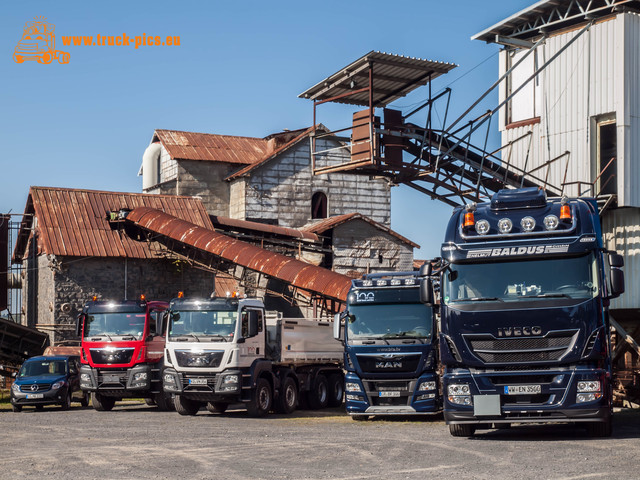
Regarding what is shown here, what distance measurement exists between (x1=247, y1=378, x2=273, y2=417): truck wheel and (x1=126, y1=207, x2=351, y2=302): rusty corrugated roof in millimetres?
6038

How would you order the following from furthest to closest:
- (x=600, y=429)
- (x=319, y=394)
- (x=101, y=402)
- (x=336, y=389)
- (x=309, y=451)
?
(x=336, y=389)
(x=319, y=394)
(x=101, y=402)
(x=600, y=429)
(x=309, y=451)

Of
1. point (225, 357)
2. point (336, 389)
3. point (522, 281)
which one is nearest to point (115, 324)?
point (225, 357)

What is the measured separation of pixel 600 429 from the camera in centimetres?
1475

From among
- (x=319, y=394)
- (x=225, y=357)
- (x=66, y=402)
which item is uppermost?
(x=225, y=357)

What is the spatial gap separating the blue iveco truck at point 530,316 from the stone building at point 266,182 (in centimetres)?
3340

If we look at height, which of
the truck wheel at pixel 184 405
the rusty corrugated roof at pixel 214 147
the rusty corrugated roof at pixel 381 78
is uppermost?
the rusty corrugated roof at pixel 214 147

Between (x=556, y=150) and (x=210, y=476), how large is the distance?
16593mm

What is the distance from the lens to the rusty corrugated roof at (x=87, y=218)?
37.5m

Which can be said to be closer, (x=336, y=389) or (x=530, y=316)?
(x=530, y=316)

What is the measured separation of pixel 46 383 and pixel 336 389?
325 inches

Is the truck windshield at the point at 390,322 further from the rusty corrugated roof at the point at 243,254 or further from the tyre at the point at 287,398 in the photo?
the rusty corrugated roof at the point at 243,254

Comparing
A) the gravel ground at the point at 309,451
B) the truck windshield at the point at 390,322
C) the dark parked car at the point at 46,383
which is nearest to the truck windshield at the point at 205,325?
the gravel ground at the point at 309,451

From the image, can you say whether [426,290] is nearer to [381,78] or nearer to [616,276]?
[616,276]

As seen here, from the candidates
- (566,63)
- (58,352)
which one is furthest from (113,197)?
(566,63)
